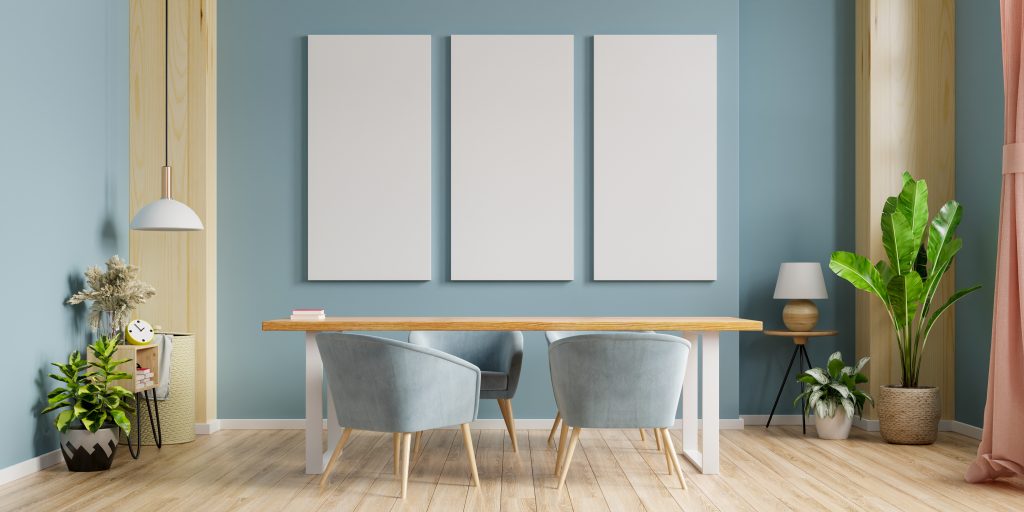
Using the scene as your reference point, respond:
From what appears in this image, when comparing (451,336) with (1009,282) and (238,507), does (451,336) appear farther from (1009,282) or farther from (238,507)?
(1009,282)

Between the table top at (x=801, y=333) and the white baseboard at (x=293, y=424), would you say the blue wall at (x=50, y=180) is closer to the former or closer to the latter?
the white baseboard at (x=293, y=424)

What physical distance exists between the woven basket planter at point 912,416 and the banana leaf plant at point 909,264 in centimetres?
14

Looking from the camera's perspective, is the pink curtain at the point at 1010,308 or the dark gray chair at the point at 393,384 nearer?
the dark gray chair at the point at 393,384

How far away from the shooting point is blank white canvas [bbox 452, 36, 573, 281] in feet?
16.0

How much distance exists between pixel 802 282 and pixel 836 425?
2.88 ft

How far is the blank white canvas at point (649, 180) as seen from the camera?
4875 millimetres

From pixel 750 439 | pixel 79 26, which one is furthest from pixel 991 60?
pixel 79 26

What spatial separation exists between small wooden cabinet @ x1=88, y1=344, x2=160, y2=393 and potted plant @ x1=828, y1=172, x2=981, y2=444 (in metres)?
3.91

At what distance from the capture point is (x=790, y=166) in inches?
205

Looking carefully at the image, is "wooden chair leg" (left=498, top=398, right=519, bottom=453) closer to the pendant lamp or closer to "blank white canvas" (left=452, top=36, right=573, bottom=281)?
"blank white canvas" (left=452, top=36, right=573, bottom=281)

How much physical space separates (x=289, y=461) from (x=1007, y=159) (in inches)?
150

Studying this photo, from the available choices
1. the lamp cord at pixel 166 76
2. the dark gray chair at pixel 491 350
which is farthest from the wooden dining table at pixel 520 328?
the lamp cord at pixel 166 76

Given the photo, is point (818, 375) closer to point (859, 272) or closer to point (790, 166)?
point (859, 272)

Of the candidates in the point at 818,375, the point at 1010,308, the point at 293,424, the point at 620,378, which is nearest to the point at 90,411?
the point at 293,424
